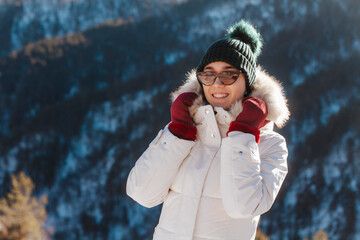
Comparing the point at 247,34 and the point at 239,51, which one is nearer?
the point at 239,51

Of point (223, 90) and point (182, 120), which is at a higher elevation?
point (223, 90)

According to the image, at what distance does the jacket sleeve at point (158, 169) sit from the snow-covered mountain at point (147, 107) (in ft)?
127

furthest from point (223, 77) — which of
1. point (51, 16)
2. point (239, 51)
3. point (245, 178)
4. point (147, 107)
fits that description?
point (51, 16)

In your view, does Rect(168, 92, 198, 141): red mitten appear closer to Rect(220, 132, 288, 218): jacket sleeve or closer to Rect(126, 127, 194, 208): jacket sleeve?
Rect(126, 127, 194, 208): jacket sleeve

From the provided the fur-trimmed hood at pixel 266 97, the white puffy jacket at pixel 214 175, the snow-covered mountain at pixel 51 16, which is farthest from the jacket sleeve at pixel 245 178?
the snow-covered mountain at pixel 51 16

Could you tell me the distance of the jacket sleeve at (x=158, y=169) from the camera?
4.68 feet

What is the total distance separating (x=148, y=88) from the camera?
5622cm

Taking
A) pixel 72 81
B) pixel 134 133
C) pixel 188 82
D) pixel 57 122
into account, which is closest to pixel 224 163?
pixel 188 82

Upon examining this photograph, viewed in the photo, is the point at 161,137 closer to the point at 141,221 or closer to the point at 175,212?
the point at 175,212

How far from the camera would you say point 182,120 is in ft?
4.91

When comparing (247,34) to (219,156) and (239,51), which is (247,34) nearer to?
(239,51)

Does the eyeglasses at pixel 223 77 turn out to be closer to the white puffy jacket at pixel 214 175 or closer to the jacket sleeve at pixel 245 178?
the white puffy jacket at pixel 214 175

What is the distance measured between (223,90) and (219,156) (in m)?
0.27

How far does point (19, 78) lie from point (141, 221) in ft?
109
